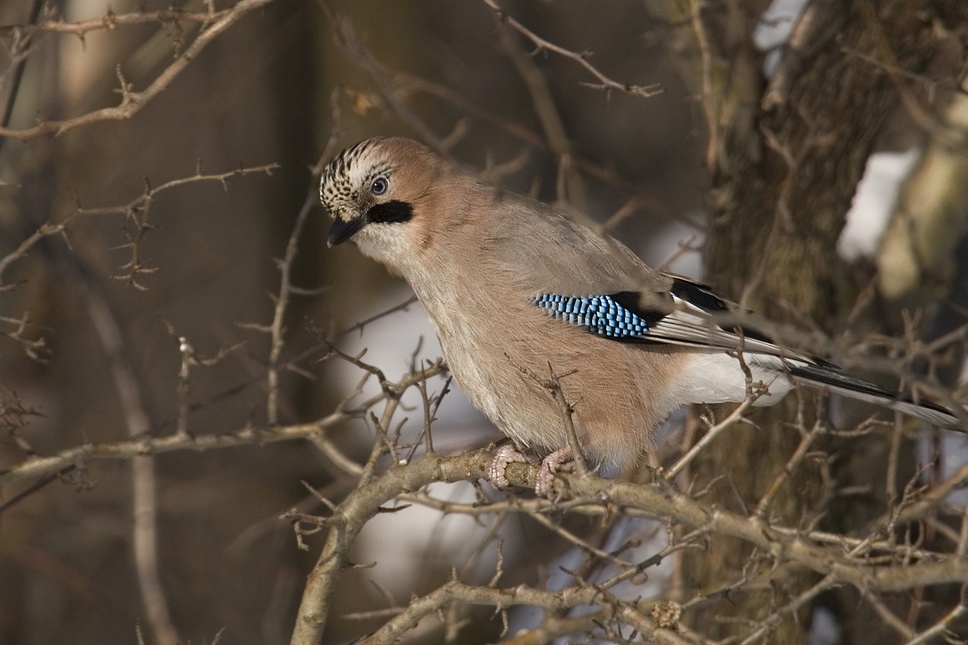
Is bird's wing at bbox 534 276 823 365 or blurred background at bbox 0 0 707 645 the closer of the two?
bird's wing at bbox 534 276 823 365

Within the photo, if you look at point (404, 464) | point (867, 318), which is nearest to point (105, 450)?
point (404, 464)

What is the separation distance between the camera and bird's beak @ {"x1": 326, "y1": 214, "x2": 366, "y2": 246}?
13.4 ft

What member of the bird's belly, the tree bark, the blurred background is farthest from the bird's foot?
the blurred background

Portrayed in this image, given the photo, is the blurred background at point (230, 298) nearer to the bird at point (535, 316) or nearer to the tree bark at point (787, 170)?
the tree bark at point (787, 170)

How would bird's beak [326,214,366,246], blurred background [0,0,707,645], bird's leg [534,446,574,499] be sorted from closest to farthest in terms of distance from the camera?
bird's leg [534,446,574,499] → bird's beak [326,214,366,246] → blurred background [0,0,707,645]

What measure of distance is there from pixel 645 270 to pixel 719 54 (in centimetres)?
134

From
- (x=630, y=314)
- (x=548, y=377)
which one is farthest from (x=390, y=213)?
(x=630, y=314)

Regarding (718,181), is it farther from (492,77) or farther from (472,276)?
(492,77)

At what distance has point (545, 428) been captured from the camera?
421 centimetres

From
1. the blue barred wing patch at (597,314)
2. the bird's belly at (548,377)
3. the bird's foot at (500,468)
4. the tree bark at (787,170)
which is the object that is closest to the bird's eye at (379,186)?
the bird's belly at (548,377)

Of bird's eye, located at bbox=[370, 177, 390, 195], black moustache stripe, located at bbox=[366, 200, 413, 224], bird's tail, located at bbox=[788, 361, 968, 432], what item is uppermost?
bird's eye, located at bbox=[370, 177, 390, 195]

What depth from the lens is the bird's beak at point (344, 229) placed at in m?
4.09

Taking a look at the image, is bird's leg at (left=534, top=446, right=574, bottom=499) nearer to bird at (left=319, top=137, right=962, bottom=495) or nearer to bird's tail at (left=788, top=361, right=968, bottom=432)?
bird at (left=319, top=137, right=962, bottom=495)

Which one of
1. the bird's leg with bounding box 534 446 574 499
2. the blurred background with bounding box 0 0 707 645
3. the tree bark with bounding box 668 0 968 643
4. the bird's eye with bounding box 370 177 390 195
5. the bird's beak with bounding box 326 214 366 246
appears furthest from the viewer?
the blurred background with bounding box 0 0 707 645
